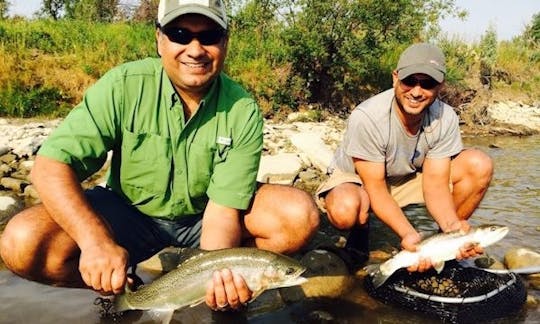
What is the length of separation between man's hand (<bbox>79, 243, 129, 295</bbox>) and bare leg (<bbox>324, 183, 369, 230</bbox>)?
75.8 inches

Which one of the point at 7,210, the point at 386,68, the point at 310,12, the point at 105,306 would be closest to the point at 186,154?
the point at 105,306

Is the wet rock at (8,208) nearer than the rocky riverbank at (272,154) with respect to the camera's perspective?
Yes

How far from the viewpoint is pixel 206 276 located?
2.61 meters

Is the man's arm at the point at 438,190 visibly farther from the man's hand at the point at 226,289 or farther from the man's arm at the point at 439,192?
the man's hand at the point at 226,289

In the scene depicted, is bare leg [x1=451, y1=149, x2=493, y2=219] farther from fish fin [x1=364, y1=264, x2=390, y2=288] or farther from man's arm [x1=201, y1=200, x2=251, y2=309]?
man's arm [x1=201, y1=200, x2=251, y2=309]

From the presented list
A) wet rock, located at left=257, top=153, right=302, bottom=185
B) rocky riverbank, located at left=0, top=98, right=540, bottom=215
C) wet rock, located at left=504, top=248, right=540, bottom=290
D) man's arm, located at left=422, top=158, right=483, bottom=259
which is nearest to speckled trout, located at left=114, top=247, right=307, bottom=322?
man's arm, located at left=422, top=158, right=483, bottom=259

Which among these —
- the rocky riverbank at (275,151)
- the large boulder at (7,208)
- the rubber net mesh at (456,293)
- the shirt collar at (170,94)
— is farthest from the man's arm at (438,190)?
the large boulder at (7,208)

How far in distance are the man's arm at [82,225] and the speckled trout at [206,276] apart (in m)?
0.17

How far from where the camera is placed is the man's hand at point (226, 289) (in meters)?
2.56

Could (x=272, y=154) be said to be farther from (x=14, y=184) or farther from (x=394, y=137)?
(x=394, y=137)

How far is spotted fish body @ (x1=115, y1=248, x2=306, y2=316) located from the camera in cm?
262

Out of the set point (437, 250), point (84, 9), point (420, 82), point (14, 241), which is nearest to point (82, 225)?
point (14, 241)

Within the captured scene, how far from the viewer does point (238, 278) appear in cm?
259

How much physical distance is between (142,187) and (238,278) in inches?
39.5
